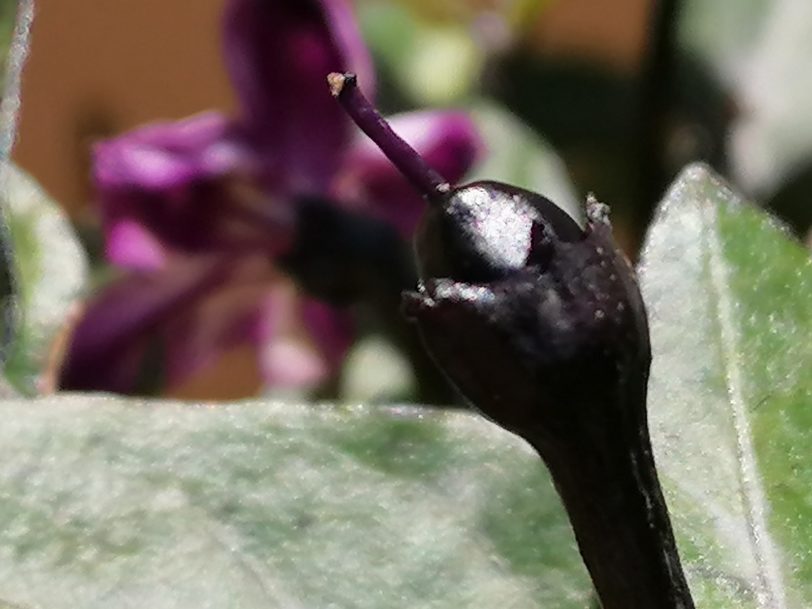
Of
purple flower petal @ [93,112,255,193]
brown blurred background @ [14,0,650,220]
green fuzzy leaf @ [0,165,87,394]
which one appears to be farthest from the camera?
brown blurred background @ [14,0,650,220]

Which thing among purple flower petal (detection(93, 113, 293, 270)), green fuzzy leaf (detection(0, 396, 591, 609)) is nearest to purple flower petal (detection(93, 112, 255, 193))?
purple flower petal (detection(93, 113, 293, 270))

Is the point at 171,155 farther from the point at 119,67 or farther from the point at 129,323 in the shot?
the point at 119,67

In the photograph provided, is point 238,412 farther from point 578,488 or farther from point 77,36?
point 77,36

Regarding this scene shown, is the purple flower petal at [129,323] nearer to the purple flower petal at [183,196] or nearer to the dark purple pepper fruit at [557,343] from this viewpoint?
the purple flower petal at [183,196]

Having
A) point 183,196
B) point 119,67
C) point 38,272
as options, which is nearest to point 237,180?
point 183,196

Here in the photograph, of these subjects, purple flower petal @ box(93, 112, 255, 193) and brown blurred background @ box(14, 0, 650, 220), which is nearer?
purple flower petal @ box(93, 112, 255, 193)

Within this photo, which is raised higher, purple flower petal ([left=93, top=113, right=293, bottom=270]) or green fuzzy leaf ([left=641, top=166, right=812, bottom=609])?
purple flower petal ([left=93, top=113, right=293, bottom=270])

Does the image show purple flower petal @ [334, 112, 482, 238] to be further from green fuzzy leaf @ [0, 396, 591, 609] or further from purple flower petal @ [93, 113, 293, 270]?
green fuzzy leaf @ [0, 396, 591, 609]
